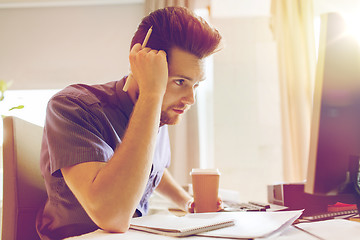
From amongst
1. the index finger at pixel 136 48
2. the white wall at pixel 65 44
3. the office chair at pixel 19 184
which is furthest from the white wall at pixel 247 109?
the office chair at pixel 19 184

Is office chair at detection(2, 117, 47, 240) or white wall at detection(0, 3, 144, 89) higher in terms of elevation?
white wall at detection(0, 3, 144, 89)

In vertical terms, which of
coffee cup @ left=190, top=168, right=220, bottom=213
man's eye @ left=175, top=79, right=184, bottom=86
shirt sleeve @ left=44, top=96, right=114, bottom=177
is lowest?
coffee cup @ left=190, top=168, right=220, bottom=213

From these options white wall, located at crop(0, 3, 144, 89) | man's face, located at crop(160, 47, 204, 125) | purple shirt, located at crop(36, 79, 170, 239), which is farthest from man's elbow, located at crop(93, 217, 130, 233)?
white wall, located at crop(0, 3, 144, 89)

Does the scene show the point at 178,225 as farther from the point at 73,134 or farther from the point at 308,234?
the point at 73,134

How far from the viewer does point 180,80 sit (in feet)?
3.45

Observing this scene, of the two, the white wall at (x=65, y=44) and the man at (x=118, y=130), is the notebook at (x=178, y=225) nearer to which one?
the man at (x=118, y=130)

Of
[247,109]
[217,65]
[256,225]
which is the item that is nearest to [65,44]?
[217,65]

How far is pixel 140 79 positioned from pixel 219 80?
211cm

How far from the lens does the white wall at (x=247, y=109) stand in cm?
288

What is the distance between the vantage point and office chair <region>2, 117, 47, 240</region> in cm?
87

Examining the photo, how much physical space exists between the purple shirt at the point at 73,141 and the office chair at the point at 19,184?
33mm

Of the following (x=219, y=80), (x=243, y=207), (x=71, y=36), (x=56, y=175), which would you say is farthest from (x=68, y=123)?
(x=71, y=36)

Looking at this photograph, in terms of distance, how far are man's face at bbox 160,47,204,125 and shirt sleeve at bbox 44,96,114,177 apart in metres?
0.26

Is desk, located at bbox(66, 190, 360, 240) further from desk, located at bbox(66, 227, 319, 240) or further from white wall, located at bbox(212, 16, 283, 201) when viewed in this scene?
white wall, located at bbox(212, 16, 283, 201)
